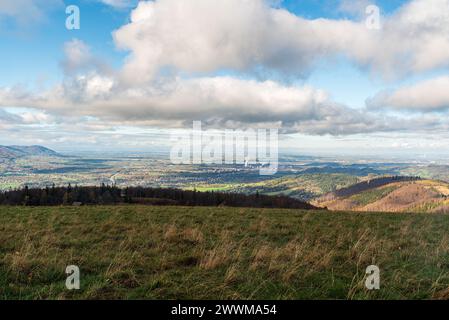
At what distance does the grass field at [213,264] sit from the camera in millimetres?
5281

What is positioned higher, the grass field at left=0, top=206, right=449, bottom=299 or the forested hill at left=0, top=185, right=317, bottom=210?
the grass field at left=0, top=206, right=449, bottom=299

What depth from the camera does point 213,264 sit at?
680 cm

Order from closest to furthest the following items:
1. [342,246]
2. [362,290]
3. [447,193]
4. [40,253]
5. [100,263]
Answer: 1. [362,290]
2. [100,263]
3. [40,253]
4. [342,246]
5. [447,193]

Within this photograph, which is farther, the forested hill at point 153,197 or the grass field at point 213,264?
the forested hill at point 153,197

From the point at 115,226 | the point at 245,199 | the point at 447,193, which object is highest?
the point at 115,226

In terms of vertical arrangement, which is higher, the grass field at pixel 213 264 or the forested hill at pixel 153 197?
the grass field at pixel 213 264

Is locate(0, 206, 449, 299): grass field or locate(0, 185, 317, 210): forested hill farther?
locate(0, 185, 317, 210): forested hill

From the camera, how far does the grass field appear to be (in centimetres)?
528

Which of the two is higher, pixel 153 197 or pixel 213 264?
pixel 213 264

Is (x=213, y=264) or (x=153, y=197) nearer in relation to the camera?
(x=213, y=264)

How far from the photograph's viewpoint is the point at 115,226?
1230cm
